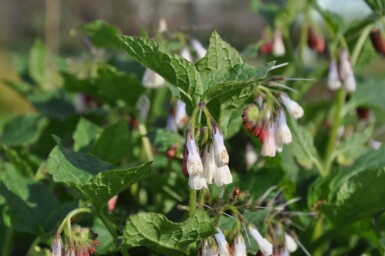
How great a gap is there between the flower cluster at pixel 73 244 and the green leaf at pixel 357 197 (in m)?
0.62

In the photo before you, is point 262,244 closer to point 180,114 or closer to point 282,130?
point 282,130

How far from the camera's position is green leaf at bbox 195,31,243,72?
1557 millimetres

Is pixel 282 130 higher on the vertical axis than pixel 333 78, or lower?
lower

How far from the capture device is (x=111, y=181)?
1538mm

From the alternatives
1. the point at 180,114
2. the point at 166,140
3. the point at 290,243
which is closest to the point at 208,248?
the point at 290,243

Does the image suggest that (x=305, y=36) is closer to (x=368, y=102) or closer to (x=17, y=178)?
(x=368, y=102)

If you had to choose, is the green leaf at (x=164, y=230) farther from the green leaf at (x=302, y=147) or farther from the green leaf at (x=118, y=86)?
the green leaf at (x=118, y=86)

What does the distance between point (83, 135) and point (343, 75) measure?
2.43ft

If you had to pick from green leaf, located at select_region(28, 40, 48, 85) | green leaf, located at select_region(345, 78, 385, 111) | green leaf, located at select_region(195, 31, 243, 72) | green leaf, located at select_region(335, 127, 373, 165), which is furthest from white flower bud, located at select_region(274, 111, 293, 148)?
green leaf, located at select_region(28, 40, 48, 85)

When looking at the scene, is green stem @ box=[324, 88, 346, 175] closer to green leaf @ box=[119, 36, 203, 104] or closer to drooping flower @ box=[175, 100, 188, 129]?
drooping flower @ box=[175, 100, 188, 129]

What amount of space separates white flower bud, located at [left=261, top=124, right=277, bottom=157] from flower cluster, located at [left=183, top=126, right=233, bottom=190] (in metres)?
0.22

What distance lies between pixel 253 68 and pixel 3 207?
33.8 inches

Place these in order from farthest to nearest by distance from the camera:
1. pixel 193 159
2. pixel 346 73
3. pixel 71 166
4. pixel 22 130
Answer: pixel 22 130, pixel 346 73, pixel 71 166, pixel 193 159

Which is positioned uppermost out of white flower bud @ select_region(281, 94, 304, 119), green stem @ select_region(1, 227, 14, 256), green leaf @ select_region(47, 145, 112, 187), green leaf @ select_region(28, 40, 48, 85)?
green leaf @ select_region(28, 40, 48, 85)
